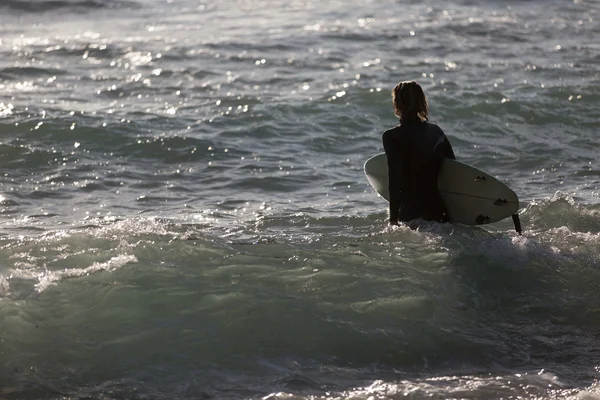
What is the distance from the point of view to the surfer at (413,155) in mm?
7484

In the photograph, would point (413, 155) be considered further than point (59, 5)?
No

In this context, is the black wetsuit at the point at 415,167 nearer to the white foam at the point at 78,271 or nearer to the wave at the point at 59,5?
the white foam at the point at 78,271

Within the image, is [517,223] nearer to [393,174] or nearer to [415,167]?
[415,167]

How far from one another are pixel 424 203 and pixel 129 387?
3017 mm

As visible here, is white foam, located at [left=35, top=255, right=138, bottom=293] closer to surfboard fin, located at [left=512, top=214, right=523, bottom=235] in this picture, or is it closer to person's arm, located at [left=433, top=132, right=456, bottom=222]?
person's arm, located at [left=433, top=132, right=456, bottom=222]

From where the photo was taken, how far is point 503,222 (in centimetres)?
886

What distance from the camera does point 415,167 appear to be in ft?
25.2

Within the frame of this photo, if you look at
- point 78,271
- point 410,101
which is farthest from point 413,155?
point 78,271

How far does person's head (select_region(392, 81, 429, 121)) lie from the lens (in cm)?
739

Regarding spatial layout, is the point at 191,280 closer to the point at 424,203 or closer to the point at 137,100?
the point at 424,203

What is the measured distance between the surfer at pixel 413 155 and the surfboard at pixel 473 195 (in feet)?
0.36

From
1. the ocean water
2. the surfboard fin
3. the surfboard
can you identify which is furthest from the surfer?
the surfboard fin

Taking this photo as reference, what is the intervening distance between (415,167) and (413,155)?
11 cm

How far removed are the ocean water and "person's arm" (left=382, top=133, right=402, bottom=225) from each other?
1.06 feet
